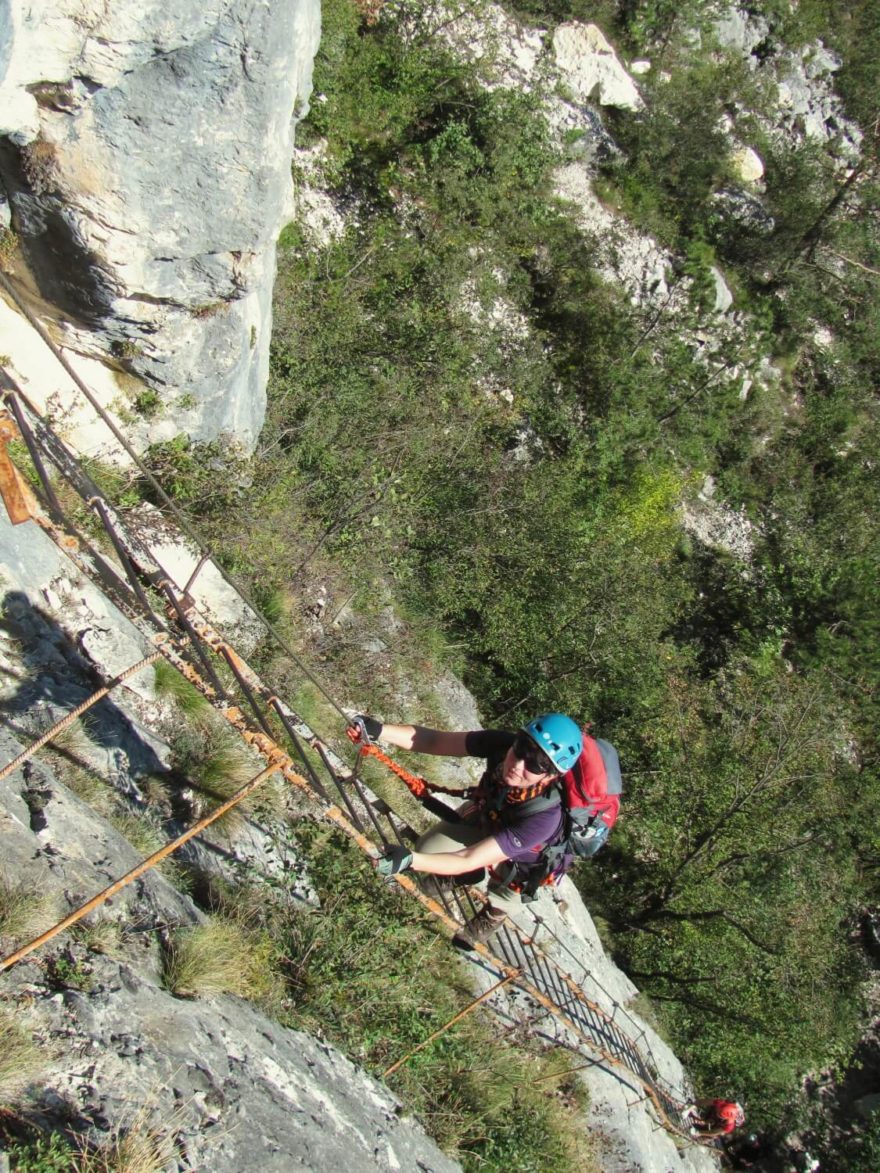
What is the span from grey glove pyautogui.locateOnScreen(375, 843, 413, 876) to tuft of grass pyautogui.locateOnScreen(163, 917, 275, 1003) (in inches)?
38.3

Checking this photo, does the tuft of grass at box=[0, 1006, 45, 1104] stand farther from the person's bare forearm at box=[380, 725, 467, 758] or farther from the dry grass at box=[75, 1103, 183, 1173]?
the person's bare forearm at box=[380, 725, 467, 758]

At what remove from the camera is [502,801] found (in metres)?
5.81

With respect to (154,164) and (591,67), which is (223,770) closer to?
(154,164)

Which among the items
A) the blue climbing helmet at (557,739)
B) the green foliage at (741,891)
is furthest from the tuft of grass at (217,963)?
the green foliage at (741,891)

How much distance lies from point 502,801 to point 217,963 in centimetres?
210

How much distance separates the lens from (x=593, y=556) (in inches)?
584

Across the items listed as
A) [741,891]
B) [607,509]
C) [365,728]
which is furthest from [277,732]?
[741,891]

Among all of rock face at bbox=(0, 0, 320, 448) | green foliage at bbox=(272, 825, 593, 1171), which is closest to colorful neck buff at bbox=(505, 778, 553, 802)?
green foliage at bbox=(272, 825, 593, 1171)

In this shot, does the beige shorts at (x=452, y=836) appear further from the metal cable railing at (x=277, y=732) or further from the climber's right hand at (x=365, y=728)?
the climber's right hand at (x=365, y=728)

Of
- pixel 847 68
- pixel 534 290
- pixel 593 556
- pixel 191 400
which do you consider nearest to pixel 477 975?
pixel 191 400

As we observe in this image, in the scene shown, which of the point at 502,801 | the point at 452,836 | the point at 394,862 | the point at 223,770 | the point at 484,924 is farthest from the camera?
the point at 484,924

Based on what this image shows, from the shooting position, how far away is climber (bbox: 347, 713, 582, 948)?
531cm

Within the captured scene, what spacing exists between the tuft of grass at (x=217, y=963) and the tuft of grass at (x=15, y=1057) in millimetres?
846

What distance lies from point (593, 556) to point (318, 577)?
609cm
